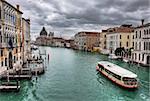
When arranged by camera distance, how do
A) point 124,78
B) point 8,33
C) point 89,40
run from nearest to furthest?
point 124,78 < point 8,33 < point 89,40

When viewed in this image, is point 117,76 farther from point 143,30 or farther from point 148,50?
point 143,30

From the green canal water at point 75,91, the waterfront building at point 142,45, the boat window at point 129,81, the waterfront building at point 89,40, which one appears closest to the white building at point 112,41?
the waterfront building at point 142,45

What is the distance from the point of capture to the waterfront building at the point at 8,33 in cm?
2492

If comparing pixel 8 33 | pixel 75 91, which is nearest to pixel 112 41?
pixel 8 33

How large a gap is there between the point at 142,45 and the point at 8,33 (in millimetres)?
23055

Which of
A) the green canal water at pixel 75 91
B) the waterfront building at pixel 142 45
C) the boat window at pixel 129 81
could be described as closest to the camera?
the green canal water at pixel 75 91

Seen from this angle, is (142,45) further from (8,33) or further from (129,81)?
(8,33)

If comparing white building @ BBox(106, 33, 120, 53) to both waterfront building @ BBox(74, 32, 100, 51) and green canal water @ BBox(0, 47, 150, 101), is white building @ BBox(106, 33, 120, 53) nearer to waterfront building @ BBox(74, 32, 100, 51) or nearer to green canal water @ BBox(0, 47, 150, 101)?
waterfront building @ BBox(74, 32, 100, 51)

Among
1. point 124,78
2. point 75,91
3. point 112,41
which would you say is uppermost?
point 112,41

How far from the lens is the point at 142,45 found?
39938mm

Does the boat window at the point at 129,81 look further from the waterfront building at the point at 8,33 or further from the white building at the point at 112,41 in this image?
the white building at the point at 112,41

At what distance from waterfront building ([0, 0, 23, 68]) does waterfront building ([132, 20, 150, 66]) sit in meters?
20.3

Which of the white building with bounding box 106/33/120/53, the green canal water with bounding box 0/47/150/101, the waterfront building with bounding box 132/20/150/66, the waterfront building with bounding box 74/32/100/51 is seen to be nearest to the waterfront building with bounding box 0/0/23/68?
the green canal water with bounding box 0/47/150/101

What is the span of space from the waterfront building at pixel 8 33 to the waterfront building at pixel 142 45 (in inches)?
800
